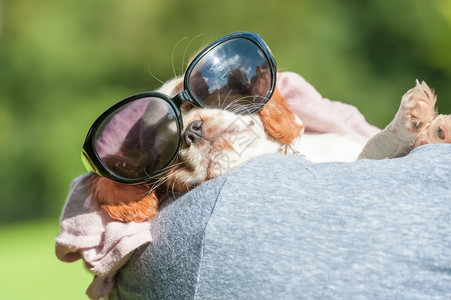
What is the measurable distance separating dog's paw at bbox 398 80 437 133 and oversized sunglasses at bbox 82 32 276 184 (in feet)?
1.14

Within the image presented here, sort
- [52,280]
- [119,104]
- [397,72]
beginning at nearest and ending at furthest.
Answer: [119,104] < [52,280] < [397,72]

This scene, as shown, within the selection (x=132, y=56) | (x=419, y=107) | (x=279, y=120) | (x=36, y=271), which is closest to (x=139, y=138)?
(x=279, y=120)

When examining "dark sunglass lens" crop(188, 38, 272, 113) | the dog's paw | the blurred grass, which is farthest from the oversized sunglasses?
the blurred grass

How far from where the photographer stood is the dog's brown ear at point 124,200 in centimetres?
140

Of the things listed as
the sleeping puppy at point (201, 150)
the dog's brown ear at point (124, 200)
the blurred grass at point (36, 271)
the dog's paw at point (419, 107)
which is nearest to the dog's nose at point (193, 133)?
the sleeping puppy at point (201, 150)

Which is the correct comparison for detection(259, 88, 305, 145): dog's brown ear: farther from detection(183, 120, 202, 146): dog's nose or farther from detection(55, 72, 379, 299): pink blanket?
detection(55, 72, 379, 299): pink blanket

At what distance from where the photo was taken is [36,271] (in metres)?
3.39

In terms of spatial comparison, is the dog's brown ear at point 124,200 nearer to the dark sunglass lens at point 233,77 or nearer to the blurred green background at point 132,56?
the dark sunglass lens at point 233,77

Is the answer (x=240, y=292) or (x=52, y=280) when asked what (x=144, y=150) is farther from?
(x=52, y=280)

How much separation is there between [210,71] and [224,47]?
73 millimetres

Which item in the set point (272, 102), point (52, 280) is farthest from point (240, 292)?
point (52, 280)

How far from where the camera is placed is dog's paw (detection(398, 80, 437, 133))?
1.44 meters

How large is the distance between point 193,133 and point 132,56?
398 cm

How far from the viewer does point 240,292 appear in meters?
1.13
